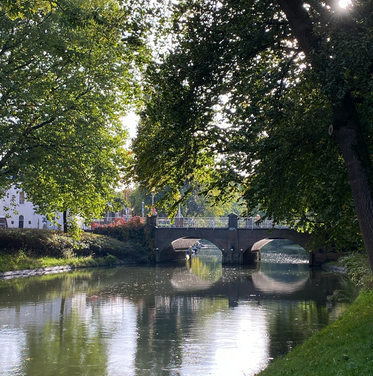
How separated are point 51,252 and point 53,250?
0.24 meters

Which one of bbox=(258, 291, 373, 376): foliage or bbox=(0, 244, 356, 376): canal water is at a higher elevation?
bbox=(258, 291, 373, 376): foliage

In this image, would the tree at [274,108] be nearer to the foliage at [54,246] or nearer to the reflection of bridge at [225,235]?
the foliage at [54,246]

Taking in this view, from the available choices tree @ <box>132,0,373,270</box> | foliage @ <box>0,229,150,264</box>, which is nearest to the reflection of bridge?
foliage @ <box>0,229,150,264</box>

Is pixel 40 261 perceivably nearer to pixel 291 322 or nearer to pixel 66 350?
pixel 291 322

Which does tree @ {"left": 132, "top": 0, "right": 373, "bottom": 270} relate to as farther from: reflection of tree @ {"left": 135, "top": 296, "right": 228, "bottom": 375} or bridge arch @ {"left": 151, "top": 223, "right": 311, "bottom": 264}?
bridge arch @ {"left": 151, "top": 223, "right": 311, "bottom": 264}

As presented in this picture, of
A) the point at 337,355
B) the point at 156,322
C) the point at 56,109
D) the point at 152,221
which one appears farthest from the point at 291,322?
the point at 152,221

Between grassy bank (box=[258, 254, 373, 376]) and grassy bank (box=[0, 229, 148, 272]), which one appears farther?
grassy bank (box=[0, 229, 148, 272])

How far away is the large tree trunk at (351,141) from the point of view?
10.0 metres

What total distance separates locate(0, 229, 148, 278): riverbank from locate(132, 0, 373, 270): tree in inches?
782

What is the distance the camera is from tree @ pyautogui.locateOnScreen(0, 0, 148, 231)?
807 inches

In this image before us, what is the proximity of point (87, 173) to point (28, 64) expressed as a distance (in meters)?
5.60

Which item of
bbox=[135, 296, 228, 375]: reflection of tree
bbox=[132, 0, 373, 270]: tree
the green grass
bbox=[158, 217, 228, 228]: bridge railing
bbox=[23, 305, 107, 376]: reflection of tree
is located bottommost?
bbox=[135, 296, 228, 375]: reflection of tree

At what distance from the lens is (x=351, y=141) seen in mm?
10508

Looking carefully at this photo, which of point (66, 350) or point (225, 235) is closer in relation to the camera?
point (66, 350)
